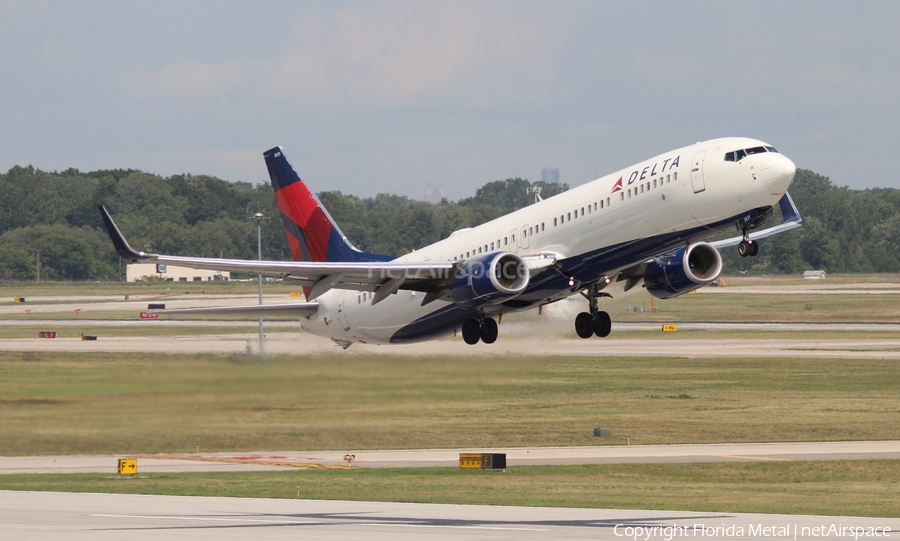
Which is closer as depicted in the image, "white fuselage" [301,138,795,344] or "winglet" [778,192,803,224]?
"white fuselage" [301,138,795,344]

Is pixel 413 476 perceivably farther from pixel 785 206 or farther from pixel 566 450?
pixel 785 206

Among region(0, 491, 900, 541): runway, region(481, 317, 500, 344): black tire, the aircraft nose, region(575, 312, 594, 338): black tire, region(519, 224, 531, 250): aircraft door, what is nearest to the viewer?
region(0, 491, 900, 541): runway

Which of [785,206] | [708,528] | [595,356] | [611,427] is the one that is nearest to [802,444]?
[611,427]

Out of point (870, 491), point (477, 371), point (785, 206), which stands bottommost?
point (870, 491)

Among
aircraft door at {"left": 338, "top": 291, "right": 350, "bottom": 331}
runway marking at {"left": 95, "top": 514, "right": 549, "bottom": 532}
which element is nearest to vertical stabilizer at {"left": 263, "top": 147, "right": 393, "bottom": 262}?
aircraft door at {"left": 338, "top": 291, "right": 350, "bottom": 331}

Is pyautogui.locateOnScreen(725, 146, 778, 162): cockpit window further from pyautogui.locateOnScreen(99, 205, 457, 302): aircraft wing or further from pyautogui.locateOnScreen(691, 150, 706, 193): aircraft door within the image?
pyautogui.locateOnScreen(99, 205, 457, 302): aircraft wing

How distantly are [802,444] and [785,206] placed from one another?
18.8 meters

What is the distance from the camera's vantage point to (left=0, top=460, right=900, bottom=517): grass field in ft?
169

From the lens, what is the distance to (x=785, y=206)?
187 feet

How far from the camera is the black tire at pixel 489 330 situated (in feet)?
177

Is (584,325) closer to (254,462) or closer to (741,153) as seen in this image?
(741,153)
